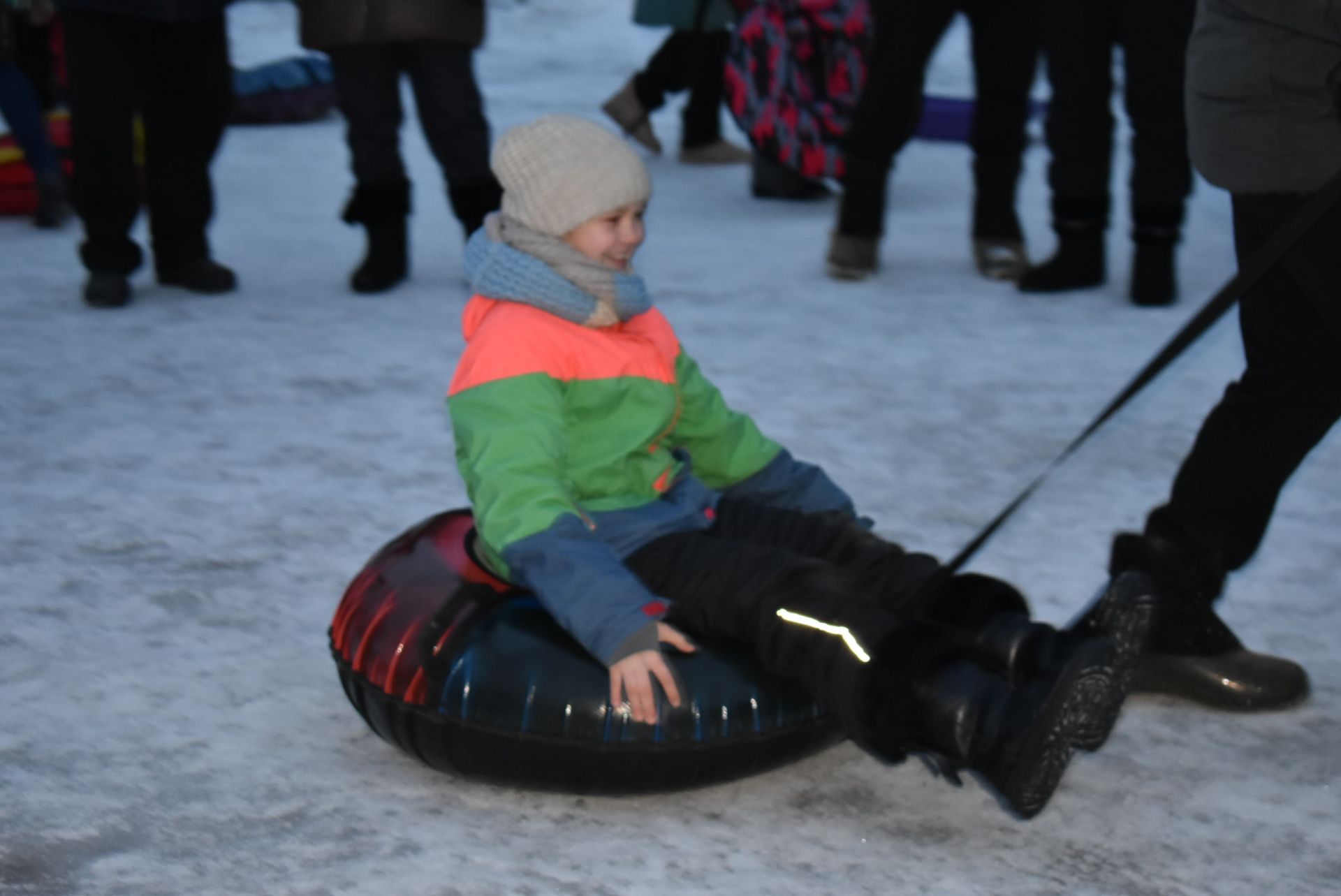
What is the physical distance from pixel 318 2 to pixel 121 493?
68.5 inches

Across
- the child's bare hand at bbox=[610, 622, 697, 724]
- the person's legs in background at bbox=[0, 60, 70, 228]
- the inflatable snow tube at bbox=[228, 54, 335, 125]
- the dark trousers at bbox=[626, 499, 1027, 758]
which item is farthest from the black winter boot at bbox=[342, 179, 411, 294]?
the inflatable snow tube at bbox=[228, 54, 335, 125]

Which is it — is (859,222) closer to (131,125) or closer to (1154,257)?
(1154,257)

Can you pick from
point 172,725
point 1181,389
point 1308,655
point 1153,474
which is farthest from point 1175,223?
point 172,725

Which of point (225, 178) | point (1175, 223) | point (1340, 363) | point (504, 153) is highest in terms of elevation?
point (504, 153)

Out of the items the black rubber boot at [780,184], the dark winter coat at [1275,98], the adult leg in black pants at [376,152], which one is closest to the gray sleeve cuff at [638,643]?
the dark winter coat at [1275,98]

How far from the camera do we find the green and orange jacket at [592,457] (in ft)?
7.09

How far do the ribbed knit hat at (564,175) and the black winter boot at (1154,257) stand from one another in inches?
105

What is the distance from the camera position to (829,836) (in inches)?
85.9

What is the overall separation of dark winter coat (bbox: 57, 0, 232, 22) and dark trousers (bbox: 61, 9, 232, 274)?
0.21 feet

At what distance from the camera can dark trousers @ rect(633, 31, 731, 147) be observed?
22.4 feet

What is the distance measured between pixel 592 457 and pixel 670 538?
0.49 feet

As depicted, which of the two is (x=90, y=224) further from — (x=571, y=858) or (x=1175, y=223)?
(x=571, y=858)

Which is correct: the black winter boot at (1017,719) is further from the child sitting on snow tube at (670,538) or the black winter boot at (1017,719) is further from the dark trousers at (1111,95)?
the dark trousers at (1111,95)

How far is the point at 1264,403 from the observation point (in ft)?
8.05
